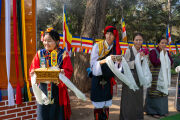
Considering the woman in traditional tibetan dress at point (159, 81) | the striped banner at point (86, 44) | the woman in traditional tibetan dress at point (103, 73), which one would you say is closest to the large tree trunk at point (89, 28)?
the striped banner at point (86, 44)

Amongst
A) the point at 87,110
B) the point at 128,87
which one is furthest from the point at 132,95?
the point at 87,110

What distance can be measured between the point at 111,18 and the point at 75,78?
6.10m

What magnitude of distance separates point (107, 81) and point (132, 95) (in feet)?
2.63

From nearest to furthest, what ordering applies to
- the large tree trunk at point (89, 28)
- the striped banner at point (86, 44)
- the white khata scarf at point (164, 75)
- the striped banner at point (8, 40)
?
1. the striped banner at point (8, 40)
2. the white khata scarf at point (164, 75)
3. the striped banner at point (86, 44)
4. the large tree trunk at point (89, 28)

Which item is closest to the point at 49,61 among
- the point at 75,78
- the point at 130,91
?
the point at 130,91

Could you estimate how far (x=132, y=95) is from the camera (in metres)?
3.90

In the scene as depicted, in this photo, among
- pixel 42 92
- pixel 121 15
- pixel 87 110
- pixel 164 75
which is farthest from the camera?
pixel 121 15

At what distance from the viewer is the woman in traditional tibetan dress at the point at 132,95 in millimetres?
3851

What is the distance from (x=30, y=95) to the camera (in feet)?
10.6

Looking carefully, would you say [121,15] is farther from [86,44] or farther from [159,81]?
[159,81]

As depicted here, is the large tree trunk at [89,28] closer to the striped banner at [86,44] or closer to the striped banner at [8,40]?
the striped banner at [86,44]

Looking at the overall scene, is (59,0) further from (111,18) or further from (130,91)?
(130,91)

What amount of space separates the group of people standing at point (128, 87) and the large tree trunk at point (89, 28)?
262 centimetres

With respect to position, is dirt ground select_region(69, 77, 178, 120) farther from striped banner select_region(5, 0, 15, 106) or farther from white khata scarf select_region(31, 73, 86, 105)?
white khata scarf select_region(31, 73, 86, 105)
